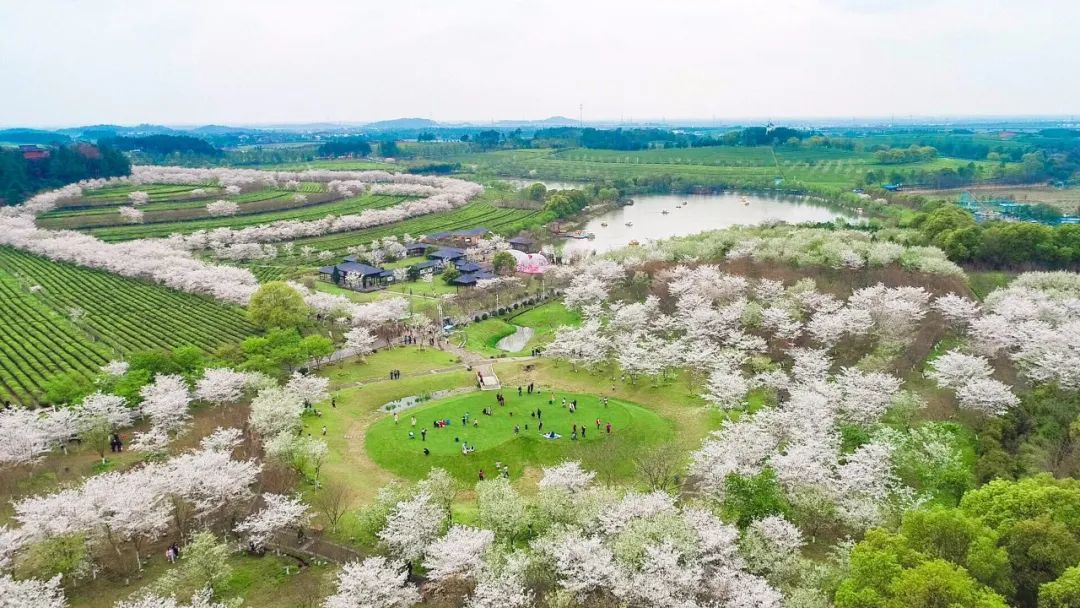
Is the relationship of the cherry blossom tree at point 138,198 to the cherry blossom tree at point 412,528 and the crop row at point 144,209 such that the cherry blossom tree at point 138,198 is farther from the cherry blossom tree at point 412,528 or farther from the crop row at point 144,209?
the cherry blossom tree at point 412,528

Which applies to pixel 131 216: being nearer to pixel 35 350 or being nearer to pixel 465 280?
pixel 35 350

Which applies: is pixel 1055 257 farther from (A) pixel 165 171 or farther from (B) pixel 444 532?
(A) pixel 165 171

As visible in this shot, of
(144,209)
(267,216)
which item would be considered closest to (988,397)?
(267,216)

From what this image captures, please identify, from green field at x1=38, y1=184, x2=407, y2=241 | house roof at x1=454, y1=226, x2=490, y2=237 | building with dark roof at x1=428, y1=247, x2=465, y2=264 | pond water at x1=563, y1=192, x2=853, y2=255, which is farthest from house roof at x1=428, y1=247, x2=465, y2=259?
green field at x1=38, y1=184, x2=407, y2=241

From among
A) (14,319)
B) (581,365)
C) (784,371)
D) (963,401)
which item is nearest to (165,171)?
(14,319)

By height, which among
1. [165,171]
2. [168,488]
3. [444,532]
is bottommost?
[444,532]

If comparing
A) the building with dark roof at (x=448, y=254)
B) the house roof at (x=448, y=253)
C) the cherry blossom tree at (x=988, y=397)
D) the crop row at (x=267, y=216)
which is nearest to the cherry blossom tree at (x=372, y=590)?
the cherry blossom tree at (x=988, y=397)

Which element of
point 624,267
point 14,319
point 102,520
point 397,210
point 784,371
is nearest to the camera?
point 102,520
